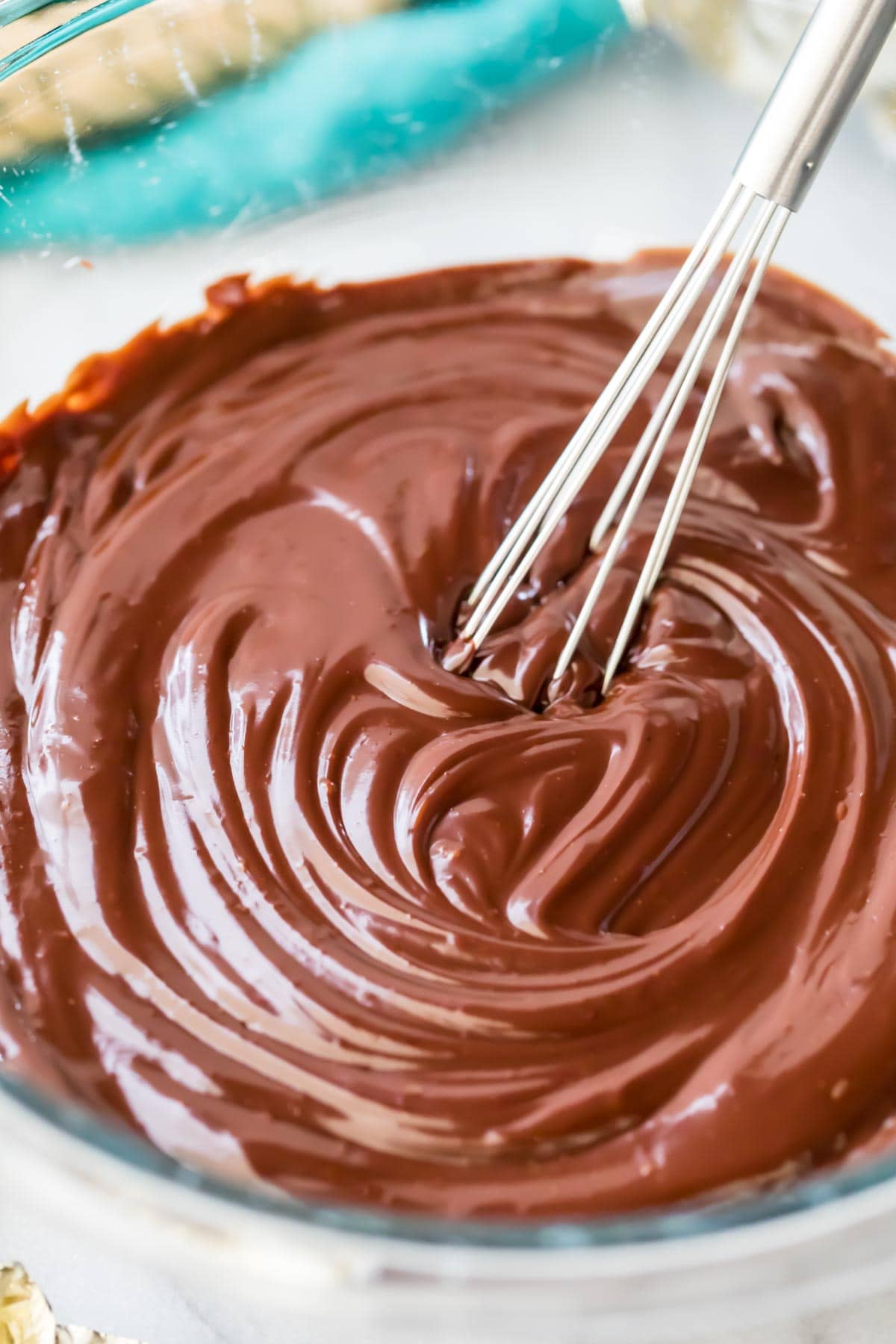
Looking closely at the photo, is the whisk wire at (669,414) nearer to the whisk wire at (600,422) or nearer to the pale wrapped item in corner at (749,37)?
the whisk wire at (600,422)

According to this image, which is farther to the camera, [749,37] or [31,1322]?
[749,37]

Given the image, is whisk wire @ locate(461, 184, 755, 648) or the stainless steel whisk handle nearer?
the stainless steel whisk handle

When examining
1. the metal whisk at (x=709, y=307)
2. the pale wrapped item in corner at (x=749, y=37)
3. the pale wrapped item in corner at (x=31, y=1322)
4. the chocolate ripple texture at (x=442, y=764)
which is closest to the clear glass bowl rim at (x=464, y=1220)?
the chocolate ripple texture at (x=442, y=764)

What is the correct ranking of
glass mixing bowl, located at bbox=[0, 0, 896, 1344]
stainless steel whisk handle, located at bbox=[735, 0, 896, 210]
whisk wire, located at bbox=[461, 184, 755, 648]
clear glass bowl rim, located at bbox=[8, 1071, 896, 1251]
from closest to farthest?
clear glass bowl rim, located at bbox=[8, 1071, 896, 1251]
stainless steel whisk handle, located at bbox=[735, 0, 896, 210]
whisk wire, located at bbox=[461, 184, 755, 648]
glass mixing bowl, located at bbox=[0, 0, 896, 1344]

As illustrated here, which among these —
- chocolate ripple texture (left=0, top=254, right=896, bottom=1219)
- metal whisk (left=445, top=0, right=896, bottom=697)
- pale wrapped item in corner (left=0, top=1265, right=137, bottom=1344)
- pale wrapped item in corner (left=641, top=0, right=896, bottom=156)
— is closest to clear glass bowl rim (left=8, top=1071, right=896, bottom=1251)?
chocolate ripple texture (left=0, top=254, right=896, bottom=1219)

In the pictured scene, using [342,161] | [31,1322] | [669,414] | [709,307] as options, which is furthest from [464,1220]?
[342,161]

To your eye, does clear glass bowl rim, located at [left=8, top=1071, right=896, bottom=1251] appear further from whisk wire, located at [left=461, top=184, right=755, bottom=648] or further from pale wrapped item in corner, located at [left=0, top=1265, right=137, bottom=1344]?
whisk wire, located at [left=461, top=184, right=755, bottom=648]

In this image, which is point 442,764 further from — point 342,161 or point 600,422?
point 342,161
